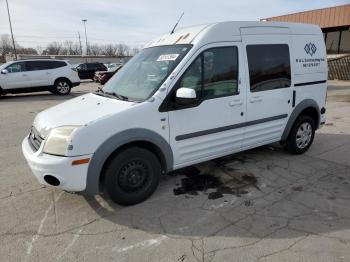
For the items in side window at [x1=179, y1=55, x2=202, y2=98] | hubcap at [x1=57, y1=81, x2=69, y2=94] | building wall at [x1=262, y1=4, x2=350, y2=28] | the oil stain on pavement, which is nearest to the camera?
side window at [x1=179, y1=55, x2=202, y2=98]

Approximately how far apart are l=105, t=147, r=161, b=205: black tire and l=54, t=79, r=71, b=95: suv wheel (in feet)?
45.9

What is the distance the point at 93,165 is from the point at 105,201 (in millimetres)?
760

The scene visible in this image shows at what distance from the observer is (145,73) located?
433 cm

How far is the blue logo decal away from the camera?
5445 mm

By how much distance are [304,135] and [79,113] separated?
3858 mm

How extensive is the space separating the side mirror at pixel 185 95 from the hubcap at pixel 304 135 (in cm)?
255

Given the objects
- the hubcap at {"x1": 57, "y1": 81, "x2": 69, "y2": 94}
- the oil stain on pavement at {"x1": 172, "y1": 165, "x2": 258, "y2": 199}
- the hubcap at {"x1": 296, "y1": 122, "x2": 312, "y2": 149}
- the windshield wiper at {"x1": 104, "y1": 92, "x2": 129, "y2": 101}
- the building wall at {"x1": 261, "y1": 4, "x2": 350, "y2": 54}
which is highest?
the building wall at {"x1": 261, "y1": 4, "x2": 350, "y2": 54}

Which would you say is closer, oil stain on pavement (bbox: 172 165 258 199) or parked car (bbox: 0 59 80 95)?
oil stain on pavement (bbox: 172 165 258 199)

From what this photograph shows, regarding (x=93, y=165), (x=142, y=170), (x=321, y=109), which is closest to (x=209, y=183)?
(x=142, y=170)

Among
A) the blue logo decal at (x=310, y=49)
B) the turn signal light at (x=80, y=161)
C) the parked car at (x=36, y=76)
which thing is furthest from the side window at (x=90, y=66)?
the turn signal light at (x=80, y=161)

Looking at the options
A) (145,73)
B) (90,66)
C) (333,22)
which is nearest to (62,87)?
(145,73)

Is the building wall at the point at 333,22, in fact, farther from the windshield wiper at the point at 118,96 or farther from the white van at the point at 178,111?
the windshield wiper at the point at 118,96

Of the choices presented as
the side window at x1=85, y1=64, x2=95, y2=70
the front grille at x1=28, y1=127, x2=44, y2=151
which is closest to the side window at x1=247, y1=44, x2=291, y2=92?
the front grille at x1=28, y1=127, x2=44, y2=151

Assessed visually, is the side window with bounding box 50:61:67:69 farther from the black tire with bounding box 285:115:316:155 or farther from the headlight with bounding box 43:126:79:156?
the headlight with bounding box 43:126:79:156
